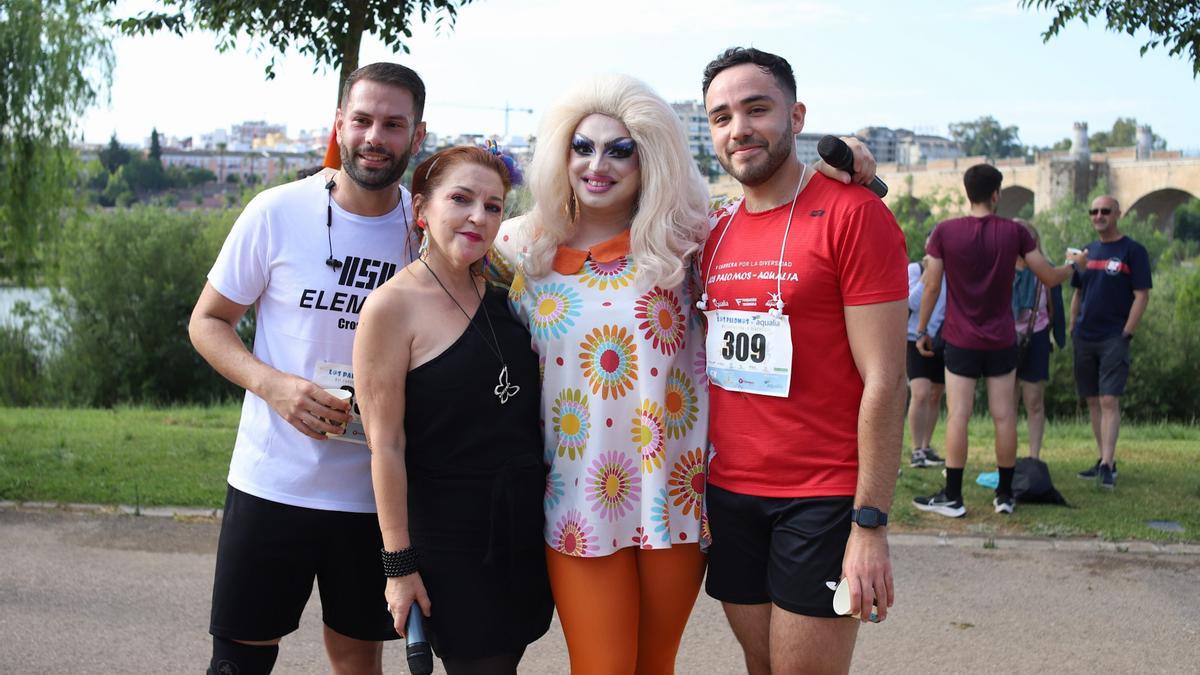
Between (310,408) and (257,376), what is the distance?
0.21 meters

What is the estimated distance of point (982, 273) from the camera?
23.7 ft

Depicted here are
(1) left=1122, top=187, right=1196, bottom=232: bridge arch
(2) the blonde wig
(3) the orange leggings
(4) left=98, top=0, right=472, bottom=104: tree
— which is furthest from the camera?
(1) left=1122, top=187, right=1196, bottom=232: bridge arch

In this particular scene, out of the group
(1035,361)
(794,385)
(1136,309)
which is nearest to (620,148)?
(794,385)

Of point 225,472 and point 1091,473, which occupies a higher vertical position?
point 1091,473

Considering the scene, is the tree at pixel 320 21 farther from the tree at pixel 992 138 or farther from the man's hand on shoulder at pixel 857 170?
the tree at pixel 992 138

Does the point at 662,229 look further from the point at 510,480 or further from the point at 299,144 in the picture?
the point at 299,144

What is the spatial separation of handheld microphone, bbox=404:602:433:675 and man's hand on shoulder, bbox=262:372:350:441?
529 millimetres

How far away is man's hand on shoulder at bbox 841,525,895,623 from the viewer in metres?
2.85

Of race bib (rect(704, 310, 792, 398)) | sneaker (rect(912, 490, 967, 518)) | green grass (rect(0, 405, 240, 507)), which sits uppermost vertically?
race bib (rect(704, 310, 792, 398))

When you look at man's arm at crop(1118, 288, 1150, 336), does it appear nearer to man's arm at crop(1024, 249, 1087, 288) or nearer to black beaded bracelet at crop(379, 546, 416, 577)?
man's arm at crop(1024, 249, 1087, 288)

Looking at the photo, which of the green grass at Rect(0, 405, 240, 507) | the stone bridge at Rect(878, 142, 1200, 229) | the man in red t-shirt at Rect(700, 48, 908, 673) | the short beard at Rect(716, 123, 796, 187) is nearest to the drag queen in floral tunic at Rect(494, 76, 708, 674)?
the man in red t-shirt at Rect(700, 48, 908, 673)

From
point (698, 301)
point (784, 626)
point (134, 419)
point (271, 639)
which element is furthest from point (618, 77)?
point (134, 419)

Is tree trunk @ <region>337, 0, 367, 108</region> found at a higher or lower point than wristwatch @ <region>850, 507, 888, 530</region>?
higher

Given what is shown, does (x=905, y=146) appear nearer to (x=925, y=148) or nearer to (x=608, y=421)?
(x=925, y=148)
